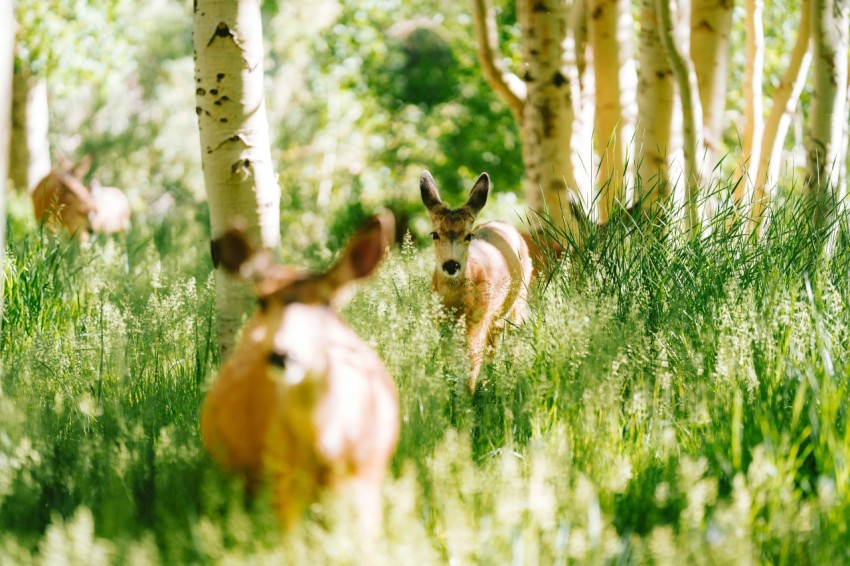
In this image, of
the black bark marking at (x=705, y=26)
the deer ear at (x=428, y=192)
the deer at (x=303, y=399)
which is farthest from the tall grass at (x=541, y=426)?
the black bark marking at (x=705, y=26)

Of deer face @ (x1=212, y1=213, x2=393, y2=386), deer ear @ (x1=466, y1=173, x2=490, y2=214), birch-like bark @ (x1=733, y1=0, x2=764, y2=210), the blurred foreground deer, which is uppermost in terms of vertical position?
birch-like bark @ (x1=733, y1=0, x2=764, y2=210)

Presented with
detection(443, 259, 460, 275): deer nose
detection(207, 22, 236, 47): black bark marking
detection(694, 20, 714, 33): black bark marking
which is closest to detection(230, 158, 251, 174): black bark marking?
detection(207, 22, 236, 47): black bark marking

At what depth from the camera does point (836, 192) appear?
14.9 feet

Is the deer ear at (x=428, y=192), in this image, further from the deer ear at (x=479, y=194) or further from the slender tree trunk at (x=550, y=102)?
the slender tree trunk at (x=550, y=102)

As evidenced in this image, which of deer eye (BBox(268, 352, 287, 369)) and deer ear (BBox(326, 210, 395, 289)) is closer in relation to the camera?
deer eye (BBox(268, 352, 287, 369))

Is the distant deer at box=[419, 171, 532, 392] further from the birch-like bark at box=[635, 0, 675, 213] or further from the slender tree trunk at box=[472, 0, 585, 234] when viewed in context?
the birch-like bark at box=[635, 0, 675, 213]

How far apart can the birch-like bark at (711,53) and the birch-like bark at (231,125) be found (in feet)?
14.6

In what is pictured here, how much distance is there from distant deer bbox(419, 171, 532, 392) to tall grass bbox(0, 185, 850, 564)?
27cm

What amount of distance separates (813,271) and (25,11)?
1017cm

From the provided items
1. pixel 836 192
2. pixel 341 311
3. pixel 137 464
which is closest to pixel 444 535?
pixel 137 464

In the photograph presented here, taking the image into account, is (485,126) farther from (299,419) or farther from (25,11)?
(299,419)

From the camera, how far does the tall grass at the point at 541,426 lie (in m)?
2.30

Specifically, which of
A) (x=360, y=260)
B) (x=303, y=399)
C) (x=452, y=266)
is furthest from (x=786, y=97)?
(x=303, y=399)

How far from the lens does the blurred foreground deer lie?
29.6 feet
